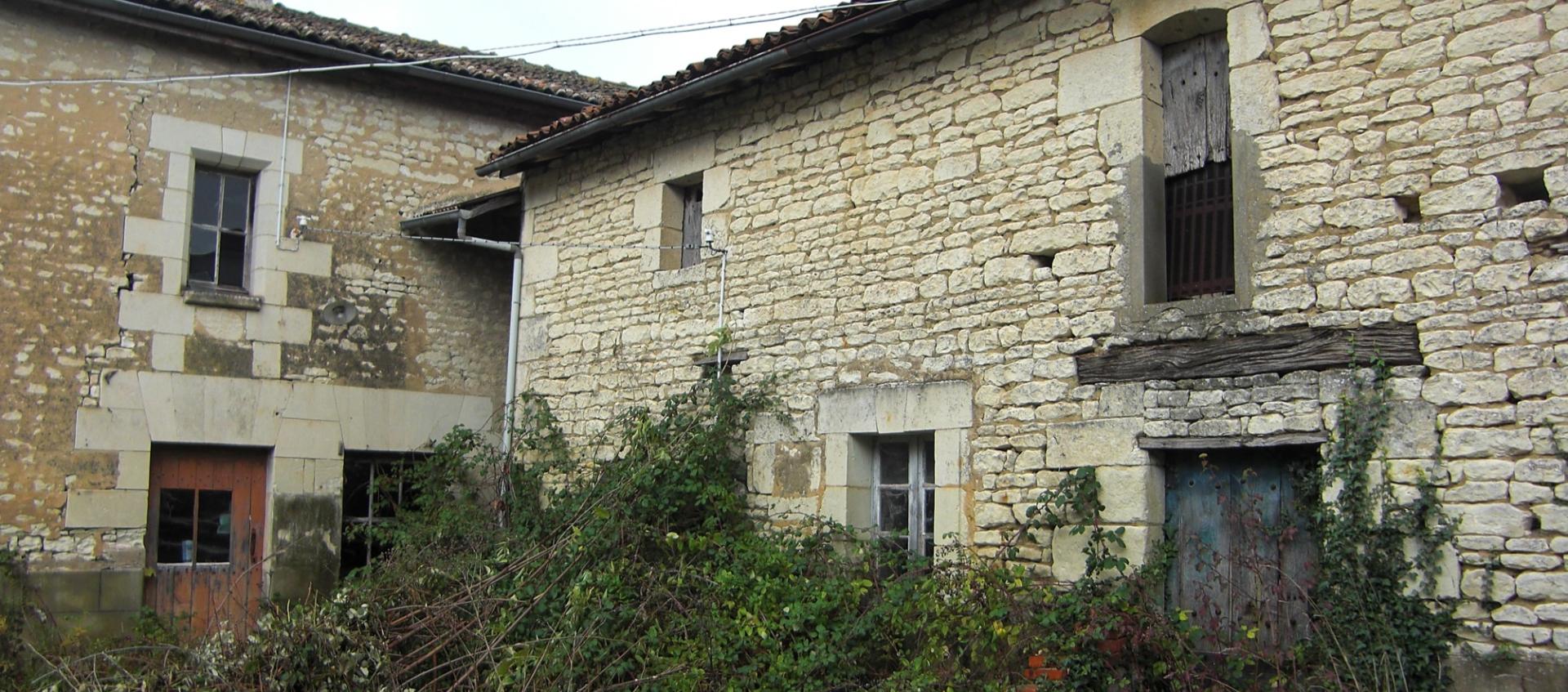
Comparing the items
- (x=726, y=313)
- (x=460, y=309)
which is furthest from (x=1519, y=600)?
(x=460, y=309)

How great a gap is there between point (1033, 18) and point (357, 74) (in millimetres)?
6299

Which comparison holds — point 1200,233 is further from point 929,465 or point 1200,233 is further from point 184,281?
point 184,281

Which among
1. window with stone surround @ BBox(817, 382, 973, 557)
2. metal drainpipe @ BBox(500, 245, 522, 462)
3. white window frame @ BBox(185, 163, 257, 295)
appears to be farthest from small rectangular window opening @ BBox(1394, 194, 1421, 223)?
white window frame @ BBox(185, 163, 257, 295)

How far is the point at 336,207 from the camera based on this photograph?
10.3 m

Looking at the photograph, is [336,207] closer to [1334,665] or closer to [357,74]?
[357,74]

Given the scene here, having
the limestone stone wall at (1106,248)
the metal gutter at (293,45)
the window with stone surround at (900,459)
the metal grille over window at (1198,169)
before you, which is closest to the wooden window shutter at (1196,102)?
the metal grille over window at (1198,169)

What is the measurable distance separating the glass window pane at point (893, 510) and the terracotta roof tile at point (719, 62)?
2895mm

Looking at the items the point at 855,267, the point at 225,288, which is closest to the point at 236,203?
the point at 225,288

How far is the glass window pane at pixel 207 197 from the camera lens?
984cm

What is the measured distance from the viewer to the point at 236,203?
396 inches

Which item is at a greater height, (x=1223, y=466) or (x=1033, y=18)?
(x=1033, y=18)

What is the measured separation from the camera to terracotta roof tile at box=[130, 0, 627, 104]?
9.51m

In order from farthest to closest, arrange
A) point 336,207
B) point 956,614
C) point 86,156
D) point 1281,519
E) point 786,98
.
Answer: point 336,207 < point 86,156 < point 786,98 < point 956,614 < point 1281,519

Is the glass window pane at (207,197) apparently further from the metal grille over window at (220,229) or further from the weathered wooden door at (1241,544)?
the weathered wooden door at (1241,544)
